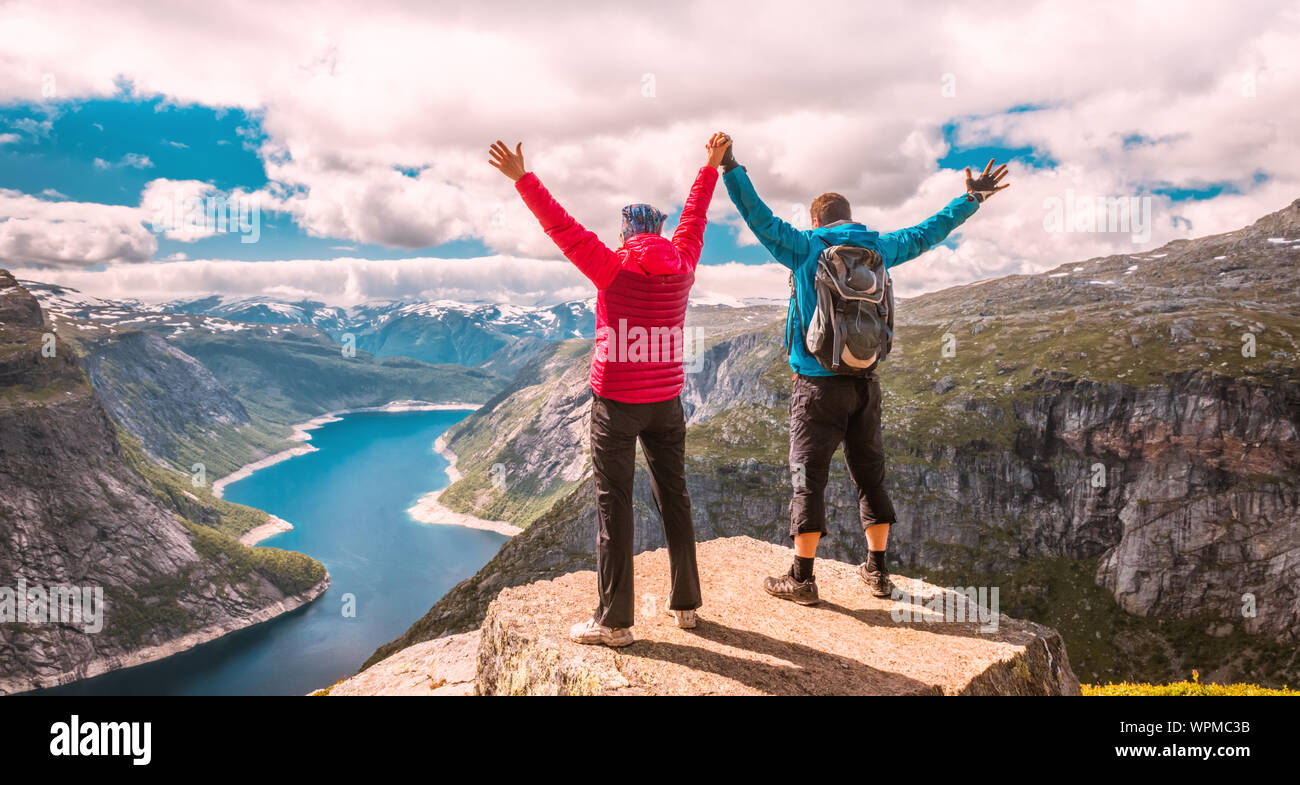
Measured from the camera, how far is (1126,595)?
519 ft

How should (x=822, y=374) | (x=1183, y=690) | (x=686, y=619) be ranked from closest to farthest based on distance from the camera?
(x=686, y=619), (x=822, y=374), (x=1183, y=690)

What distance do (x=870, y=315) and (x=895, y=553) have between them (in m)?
183

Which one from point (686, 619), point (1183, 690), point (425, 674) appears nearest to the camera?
point (686, 619)

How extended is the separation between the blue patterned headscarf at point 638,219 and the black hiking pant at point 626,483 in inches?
87.8

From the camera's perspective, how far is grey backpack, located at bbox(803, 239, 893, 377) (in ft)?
29.1

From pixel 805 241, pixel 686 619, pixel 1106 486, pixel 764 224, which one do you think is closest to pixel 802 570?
pixel 686 619

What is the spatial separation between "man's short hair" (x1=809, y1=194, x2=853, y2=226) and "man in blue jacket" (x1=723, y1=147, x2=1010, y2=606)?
0.05 feet

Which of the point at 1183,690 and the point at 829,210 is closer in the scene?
the point at 829,210

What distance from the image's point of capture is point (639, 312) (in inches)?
315

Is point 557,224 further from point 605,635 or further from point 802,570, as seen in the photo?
point 802,570

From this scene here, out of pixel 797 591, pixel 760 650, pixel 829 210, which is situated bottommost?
pixel 760 650

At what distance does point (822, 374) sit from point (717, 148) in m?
3.52
